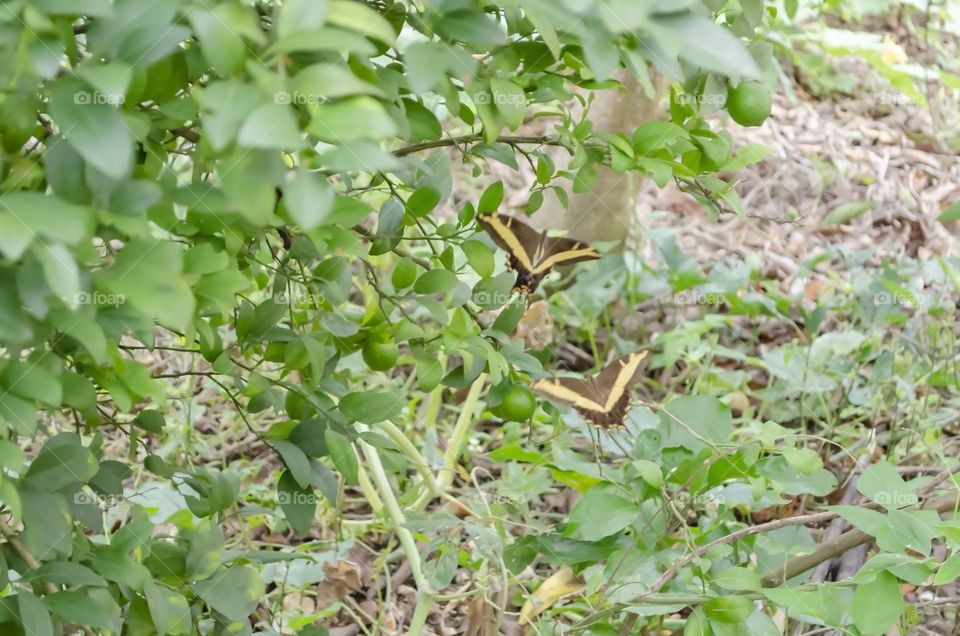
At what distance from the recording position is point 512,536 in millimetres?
1920

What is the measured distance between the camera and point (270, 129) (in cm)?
61

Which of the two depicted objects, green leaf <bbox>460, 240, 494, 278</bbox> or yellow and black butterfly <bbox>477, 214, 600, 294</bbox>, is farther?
yellow and black butterfly <bbox>477, 214, 600, 294</bbox>

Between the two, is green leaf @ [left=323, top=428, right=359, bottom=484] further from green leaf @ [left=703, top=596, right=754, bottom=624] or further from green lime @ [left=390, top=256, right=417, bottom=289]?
green leaf @ [left=703, top=596, right=754, bottom=624]

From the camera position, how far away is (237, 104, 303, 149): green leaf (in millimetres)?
604

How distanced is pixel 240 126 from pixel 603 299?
203cm

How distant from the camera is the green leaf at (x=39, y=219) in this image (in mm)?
640

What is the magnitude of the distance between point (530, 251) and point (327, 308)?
0.98ft

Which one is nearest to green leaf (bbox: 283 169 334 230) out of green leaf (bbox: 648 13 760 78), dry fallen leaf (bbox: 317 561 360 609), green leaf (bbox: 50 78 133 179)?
green leaf (bbox: 50 78 133 179)

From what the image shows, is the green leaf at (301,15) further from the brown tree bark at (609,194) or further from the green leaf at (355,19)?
the brown tree bark at (609,194)

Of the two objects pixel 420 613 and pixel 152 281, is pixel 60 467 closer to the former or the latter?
pixel 152 281

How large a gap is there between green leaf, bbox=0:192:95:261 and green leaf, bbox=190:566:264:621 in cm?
56

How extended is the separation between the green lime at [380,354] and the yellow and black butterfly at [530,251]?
21cm

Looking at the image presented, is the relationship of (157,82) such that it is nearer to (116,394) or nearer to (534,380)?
(116,394)

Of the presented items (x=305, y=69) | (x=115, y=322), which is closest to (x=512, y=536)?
(x=115, y=322)
